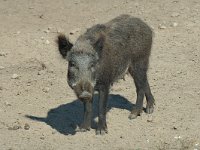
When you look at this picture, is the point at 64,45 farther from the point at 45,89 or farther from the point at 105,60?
the point at 45,89

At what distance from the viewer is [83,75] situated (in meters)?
8.98

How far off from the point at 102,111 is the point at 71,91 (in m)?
1.68

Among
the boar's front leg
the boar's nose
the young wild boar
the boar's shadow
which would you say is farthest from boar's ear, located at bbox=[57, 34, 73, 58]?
the boar's shadow

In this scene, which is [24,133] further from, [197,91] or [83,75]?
[197,91]

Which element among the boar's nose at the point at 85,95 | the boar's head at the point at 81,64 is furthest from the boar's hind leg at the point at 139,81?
the boar's nose at the point at 85,95

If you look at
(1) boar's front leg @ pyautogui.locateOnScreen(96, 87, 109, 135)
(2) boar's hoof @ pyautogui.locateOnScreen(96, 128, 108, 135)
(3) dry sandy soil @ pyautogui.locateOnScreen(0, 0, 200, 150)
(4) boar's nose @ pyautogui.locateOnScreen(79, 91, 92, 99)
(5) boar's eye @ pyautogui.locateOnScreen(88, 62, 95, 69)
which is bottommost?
(3) dry sandy soil @ pyautogui.locateOnScreen(0, 0, 200, 150)

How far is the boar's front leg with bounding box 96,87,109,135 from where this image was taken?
9.59 metres

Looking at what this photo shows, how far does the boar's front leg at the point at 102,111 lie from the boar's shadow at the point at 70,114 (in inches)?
14.2

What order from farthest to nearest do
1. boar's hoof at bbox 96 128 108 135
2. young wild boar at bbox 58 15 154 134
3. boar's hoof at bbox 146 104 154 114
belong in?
boar's hoof at bbox 146 104 154 114, boar's hoof at bbox 96 128 108 135, young wild boar at bbox 58 15 154 134

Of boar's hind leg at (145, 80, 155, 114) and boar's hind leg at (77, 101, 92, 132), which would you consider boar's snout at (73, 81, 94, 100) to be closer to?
boar's hind leg at (77, 101, 92, 132)

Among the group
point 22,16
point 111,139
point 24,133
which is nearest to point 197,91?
point 111,139

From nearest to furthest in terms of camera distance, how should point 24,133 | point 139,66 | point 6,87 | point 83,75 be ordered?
point 83,75
point 24,133
point 139,66
point 6,87

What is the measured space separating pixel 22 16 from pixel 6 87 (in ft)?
11.4

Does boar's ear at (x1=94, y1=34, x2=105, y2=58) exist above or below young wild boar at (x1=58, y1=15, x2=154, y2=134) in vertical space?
above
